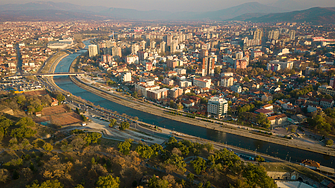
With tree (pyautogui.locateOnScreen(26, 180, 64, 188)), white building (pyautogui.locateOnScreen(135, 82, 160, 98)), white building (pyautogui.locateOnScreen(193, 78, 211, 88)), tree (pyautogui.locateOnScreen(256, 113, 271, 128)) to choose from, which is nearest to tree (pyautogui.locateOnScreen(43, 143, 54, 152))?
tree (pyautogui.locateOnScreen(26, 180, 64, 188))

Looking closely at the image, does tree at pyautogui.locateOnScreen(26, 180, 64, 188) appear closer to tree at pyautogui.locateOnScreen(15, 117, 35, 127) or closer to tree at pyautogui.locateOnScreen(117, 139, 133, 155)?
tree at pyautogui.locateOnScreen(117, 139, 133, 155)

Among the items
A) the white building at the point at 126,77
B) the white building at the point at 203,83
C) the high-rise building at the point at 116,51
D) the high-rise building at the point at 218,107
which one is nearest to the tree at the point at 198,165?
the high-rise building at the point at 218,107

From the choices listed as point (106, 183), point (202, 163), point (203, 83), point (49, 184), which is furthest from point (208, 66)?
point (49, 184)

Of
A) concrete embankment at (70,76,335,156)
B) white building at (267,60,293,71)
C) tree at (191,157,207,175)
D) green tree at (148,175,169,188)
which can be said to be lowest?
concrete embankment at (70,76,335,156)

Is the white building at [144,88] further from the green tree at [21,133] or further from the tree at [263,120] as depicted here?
the green tree at [21,133]

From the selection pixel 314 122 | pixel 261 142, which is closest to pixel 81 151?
pixel 261 142

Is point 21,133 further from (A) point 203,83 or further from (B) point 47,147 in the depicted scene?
(A) point 203,83

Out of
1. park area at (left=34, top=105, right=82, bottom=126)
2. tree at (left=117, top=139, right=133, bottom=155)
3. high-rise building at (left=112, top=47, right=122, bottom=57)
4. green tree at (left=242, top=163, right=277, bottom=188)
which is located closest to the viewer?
green tree at (left=242, top=163, right=277, bottom=188)

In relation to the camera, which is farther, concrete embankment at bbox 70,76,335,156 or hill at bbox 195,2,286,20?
hill at bbox 195,2,286,20
